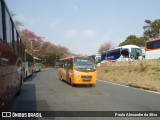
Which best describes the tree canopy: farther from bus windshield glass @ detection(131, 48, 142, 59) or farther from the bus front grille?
the bus front grille

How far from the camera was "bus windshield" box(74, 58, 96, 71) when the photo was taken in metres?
20.4

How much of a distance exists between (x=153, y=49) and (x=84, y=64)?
1919 cm

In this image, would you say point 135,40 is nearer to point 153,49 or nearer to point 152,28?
point 152,28

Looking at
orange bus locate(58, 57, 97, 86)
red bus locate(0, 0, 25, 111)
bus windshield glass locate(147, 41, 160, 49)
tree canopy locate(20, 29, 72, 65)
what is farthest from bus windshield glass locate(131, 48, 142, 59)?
red bus locate(0, 0, 25, 111)

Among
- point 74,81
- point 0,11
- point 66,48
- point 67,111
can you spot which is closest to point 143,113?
point 67,111

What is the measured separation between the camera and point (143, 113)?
374 inches

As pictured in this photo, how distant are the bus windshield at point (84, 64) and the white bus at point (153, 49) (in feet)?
58.0

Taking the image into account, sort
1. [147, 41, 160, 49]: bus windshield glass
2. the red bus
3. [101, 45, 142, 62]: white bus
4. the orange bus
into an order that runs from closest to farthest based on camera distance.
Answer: the red bus
the orange bus
[147, 41, 160, 49]: bus windshield glass
[101, 45, 142, 62]: white bus

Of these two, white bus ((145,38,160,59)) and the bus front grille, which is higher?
white bus ((145,38,160,59))

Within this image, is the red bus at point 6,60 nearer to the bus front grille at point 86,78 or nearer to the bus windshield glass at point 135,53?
the bus front grille at point 86,78

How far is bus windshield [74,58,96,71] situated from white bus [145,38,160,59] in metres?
17.7

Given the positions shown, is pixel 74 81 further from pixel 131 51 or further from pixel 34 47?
pixel 34 47

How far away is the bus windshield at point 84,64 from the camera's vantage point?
20359 mm

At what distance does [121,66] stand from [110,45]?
227ft
